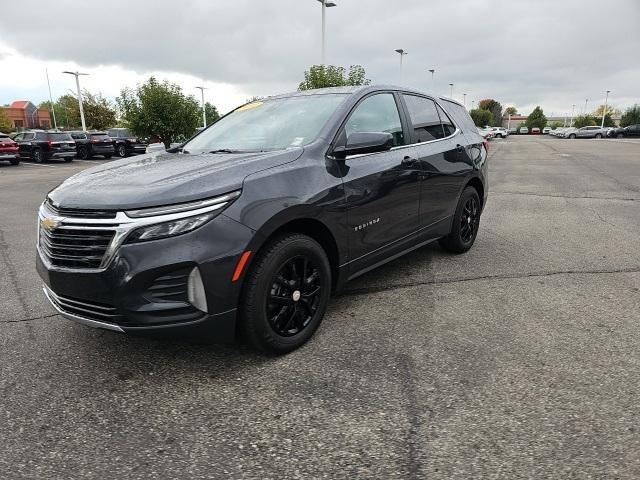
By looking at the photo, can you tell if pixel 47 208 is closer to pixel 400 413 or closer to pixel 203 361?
pixel 203 361

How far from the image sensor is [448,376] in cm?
285

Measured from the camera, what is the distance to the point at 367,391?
2.71m

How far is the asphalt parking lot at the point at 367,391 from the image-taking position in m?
2.19

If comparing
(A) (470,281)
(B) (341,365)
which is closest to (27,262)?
(B) (341,365)

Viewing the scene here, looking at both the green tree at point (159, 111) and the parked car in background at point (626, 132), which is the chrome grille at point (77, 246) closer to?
the green tree at point (159, 111)

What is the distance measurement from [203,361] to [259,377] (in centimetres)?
43

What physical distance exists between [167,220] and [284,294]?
874mm

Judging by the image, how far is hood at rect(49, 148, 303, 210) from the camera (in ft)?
8.49

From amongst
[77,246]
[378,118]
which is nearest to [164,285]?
[77,246]

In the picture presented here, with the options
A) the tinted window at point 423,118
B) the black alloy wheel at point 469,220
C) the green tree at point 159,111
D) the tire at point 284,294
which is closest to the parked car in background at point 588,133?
the green tree at point 159,111

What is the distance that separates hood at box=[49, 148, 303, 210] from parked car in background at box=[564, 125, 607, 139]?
70.3 metres

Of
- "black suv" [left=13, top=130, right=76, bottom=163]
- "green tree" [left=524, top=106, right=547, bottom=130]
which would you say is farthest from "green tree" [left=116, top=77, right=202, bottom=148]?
"green tree" [left=524, top=106, right=547, bottom=130]

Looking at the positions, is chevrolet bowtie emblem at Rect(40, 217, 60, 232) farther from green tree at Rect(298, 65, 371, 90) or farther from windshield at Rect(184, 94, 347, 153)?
green tree at Rect(298, 65, 371, 90)

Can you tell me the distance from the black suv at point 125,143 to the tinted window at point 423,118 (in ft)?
80.6
